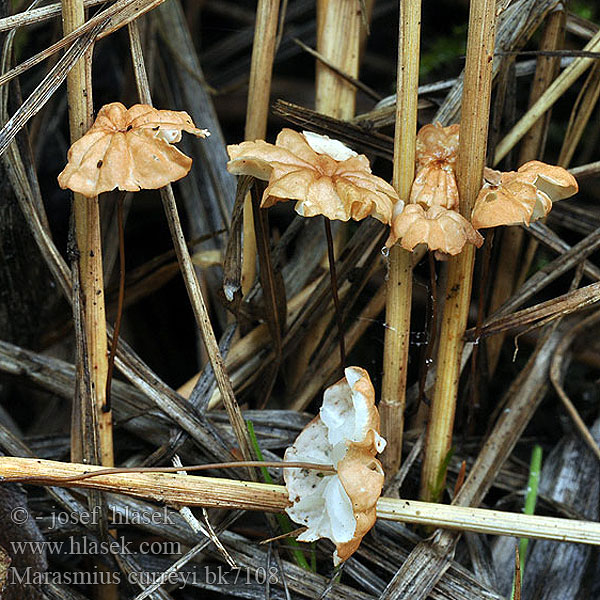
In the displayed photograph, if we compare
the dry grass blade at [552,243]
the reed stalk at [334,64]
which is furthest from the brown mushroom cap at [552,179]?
the reed stalk at [334,64]

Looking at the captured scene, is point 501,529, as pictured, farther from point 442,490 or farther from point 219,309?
point 219,309

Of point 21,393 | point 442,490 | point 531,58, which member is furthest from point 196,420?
Result: point 531,58

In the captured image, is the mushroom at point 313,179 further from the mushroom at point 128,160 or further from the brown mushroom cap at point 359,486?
the brown mushroom cap at point 359,486

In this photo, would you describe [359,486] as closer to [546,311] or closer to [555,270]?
[546,311]

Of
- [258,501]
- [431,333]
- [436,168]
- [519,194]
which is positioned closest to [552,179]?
[519,194]

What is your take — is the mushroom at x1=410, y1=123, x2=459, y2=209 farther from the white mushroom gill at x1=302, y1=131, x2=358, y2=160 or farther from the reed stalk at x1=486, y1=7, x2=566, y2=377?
the reed stalk at x1=486, y1=7, x2=566, y2=377

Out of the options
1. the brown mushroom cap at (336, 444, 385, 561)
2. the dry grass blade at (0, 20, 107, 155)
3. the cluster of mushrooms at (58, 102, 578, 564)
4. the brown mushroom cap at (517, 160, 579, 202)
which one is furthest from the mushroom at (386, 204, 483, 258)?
the dry grass blade at (0, 20, 107, 155)
